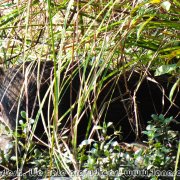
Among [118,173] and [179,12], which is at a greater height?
[179,12]

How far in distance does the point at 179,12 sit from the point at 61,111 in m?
0.72

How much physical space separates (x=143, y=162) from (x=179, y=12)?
49 centimetres

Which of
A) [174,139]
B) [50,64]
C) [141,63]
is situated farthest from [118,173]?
[50,64]

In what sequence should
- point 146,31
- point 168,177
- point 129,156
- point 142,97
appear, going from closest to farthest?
point 168,177 → point 129,156 → point 146,31 → point 142,97

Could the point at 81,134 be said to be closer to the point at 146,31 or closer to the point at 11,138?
the point at 11,138

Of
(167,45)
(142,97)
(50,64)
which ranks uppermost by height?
(167,45)

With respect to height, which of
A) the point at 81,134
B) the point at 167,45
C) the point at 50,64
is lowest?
the point at 81,134

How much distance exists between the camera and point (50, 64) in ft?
6.48

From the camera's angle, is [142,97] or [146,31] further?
[142,97]

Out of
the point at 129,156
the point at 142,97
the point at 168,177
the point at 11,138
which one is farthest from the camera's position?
the point at 142,97

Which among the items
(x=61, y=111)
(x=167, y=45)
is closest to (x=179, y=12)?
(x=167, y=45)

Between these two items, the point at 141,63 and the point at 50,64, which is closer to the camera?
the point at 141,63

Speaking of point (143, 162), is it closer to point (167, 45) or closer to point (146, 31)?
point (167, 45)

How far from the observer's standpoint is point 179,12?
4.95 ft
